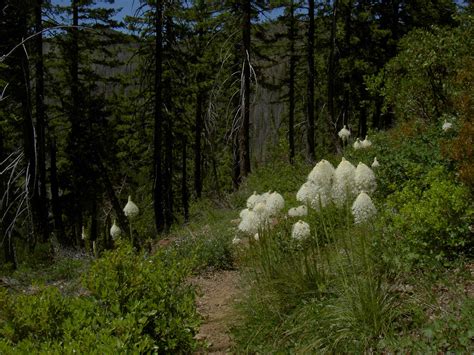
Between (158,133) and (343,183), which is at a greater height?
(158,133)

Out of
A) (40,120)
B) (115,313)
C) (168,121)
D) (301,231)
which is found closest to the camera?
(115,313)

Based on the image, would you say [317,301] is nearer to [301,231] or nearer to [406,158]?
[301,231]

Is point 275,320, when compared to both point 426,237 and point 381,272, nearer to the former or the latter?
point 381,272

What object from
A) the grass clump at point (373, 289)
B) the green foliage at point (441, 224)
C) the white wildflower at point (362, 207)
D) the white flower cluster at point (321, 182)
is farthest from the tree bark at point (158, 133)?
the white wildflower at point (362, 207)

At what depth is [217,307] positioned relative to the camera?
525 cm

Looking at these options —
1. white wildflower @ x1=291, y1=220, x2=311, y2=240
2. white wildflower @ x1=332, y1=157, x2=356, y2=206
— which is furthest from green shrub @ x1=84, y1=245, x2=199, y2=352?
white wildflower @ x1=332, y1=157, x2=356, y2=206

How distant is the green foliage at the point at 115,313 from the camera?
3.26m

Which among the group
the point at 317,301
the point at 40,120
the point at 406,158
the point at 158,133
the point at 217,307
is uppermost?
the point at 40,120

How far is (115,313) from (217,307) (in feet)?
5.95

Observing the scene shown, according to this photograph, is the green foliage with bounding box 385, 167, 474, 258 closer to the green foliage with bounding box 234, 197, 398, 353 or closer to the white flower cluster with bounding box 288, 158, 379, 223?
the green foliage with bounding box 234, 197, 398, 353

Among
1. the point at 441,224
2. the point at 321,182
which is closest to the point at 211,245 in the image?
the point at 441,224

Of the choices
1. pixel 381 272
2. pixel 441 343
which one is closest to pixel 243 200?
pixel 381 272

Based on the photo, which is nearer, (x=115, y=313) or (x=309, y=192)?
(x=309, y=192)

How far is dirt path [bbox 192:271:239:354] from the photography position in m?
4.15
